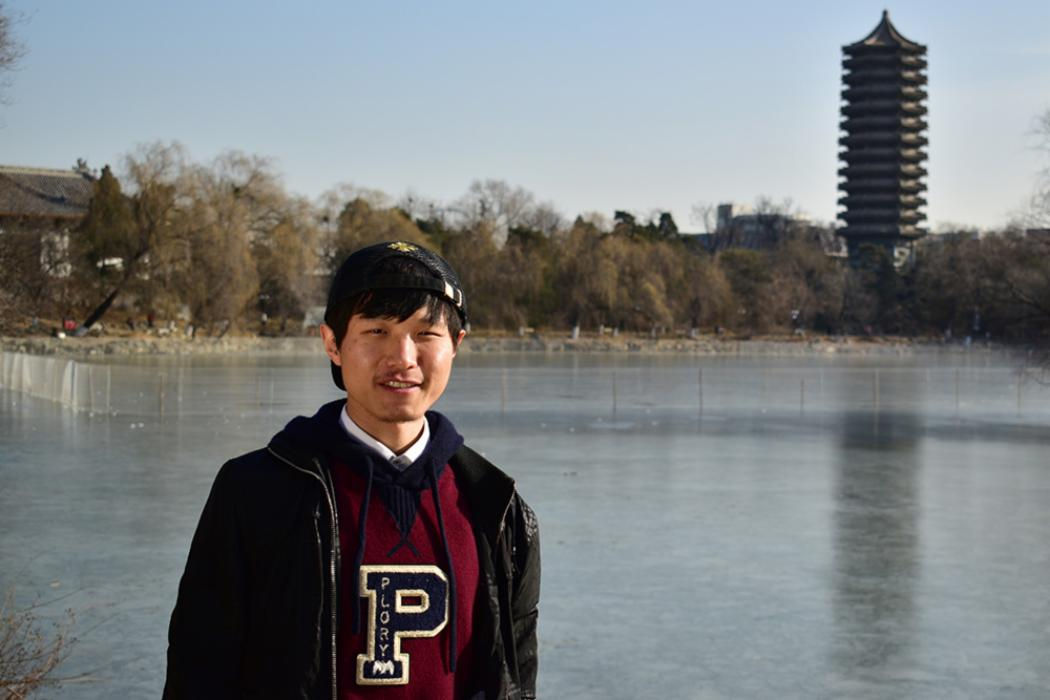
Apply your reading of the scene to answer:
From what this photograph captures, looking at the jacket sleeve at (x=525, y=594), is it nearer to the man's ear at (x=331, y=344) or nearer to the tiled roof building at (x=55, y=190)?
the man's ear at (x=331, y=344)

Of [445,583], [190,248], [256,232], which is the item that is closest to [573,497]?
[445,583]

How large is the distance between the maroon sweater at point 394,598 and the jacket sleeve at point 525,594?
200 millimetres

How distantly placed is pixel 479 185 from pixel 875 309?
30.3 m

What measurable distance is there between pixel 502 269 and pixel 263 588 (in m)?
74.1

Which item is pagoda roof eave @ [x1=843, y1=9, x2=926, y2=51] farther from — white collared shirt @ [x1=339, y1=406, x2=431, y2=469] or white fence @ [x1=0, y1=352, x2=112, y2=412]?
white collared shirt @ [x1=339, y1=406, x2=431, y2=469]

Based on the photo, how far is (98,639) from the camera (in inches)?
299

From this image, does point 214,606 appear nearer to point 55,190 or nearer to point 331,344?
point 331,344

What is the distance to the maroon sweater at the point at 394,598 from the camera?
2.33 m

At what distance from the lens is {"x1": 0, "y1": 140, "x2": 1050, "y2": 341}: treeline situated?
56375 millimetres

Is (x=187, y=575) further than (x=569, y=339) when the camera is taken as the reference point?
No

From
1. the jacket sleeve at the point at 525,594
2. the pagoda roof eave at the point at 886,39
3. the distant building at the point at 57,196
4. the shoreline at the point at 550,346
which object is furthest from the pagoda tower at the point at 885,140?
the jacket sleeve at the point at 525,594

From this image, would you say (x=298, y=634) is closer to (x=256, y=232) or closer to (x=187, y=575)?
(x=187, y=575)

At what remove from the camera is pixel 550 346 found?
70.9m

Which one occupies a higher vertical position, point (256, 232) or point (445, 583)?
point (256, 232)
